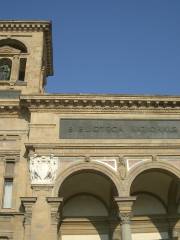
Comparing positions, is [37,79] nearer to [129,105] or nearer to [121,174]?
[129,105]

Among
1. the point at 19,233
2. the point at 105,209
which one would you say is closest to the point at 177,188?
the point at 105,209

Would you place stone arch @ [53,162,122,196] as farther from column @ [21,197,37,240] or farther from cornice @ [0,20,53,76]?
cornice @ [0,20,53,76]

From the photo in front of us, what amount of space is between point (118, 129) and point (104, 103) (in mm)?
1436

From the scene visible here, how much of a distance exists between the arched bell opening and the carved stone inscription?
189 centimetres

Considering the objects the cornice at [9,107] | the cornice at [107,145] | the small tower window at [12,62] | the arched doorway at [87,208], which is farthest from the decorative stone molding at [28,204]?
the small tower window at [12,62]

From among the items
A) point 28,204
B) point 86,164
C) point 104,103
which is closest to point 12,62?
point 104,103

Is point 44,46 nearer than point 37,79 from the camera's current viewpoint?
No

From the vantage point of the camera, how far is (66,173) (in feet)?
61.7

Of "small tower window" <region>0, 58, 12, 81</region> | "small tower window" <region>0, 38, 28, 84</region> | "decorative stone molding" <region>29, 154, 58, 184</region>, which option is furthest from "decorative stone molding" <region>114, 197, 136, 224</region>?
"small tower window" <region>0, 58, 12, 81</region>

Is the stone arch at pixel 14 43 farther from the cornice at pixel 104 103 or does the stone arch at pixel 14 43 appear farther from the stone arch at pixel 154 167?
the stone arch at pixel 154 167

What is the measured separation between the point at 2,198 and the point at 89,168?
159 inches

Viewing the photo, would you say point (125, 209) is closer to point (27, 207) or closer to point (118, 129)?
point (118, 129)

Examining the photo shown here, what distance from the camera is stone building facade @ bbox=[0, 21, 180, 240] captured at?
722 inches

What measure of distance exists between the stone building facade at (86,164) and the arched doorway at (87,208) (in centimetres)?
5
